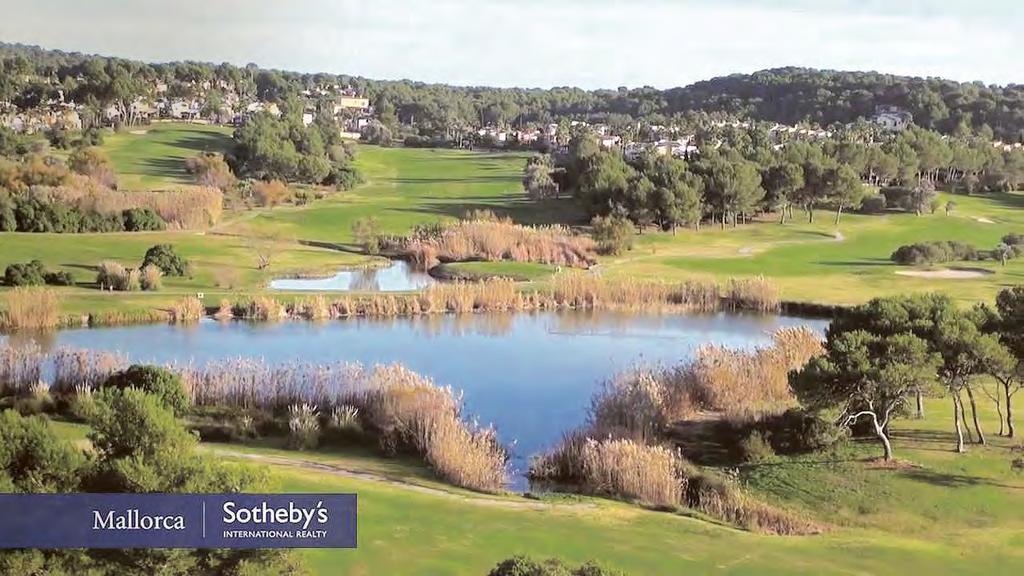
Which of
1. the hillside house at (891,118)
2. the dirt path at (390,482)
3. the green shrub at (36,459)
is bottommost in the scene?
the dirt path at (390,482)

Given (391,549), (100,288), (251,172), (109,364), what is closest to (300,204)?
(251,172)

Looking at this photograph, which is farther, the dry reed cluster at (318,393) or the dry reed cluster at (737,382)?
the dry reed cluster at (737,382)

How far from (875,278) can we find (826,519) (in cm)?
2709

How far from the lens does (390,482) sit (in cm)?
1667

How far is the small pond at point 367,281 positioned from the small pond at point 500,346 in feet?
17.4

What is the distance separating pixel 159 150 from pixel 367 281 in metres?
38.4

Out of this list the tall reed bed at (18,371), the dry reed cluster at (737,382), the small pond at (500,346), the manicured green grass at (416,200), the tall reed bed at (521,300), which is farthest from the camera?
the manicured green grass at (416,200)

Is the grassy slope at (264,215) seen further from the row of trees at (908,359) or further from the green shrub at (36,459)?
the green shrub at (36,459)

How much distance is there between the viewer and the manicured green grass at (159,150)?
60906mm

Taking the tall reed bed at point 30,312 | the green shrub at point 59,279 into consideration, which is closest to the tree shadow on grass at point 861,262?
the green shrub at point 59,279

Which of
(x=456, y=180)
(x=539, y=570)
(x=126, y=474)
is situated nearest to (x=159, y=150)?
(x=456, y=180)

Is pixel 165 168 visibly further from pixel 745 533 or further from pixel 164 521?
pixel 164 521

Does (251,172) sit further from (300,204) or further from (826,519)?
(826,519)

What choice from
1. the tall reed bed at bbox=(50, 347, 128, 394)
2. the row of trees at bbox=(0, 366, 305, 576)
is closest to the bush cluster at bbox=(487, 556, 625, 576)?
the row of trees at bbox=(0, 366, 305, 576)
